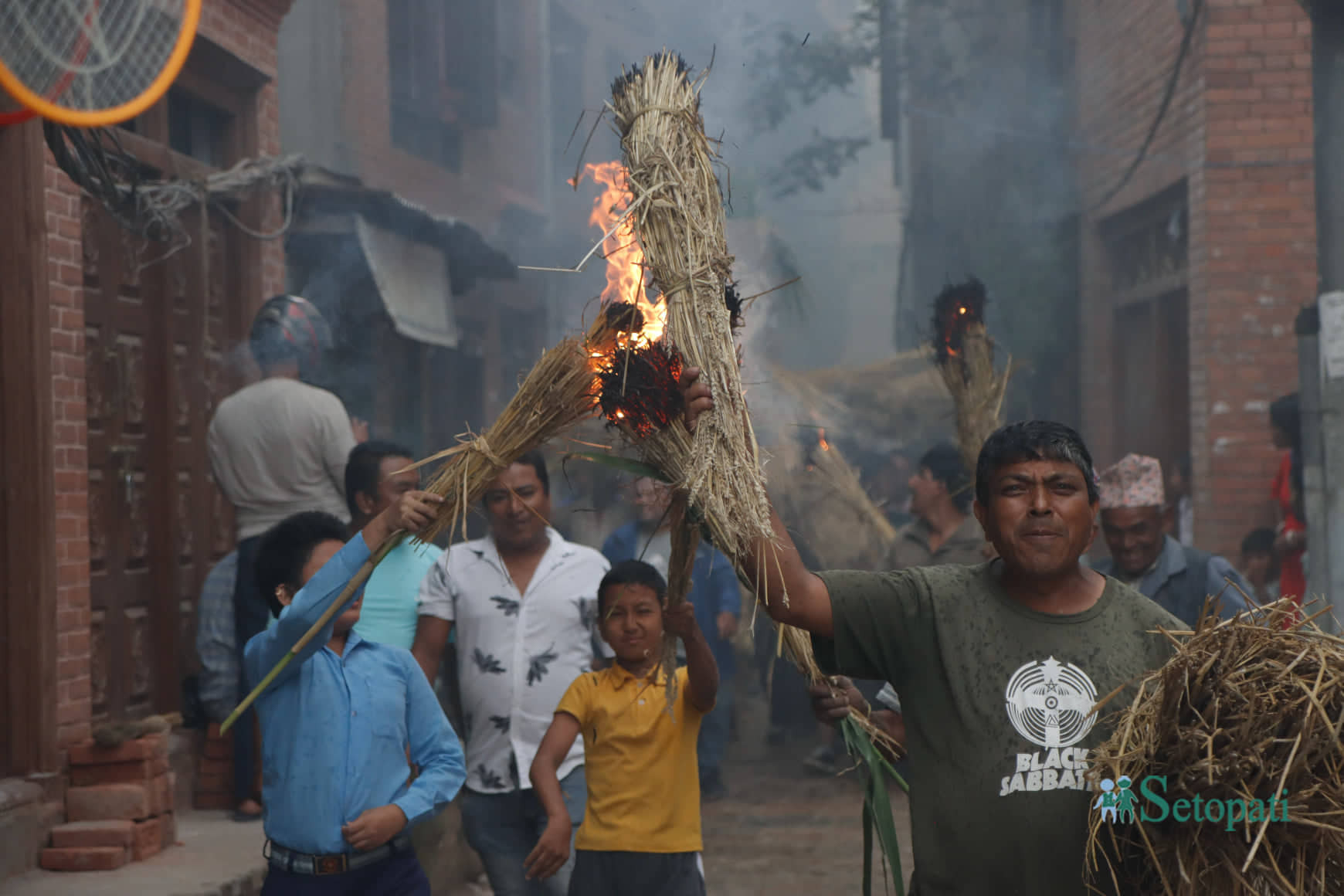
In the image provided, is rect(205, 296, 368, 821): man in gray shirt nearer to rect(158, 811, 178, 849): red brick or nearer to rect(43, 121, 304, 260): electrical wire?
rect(158, 811, 178, 849): red brick

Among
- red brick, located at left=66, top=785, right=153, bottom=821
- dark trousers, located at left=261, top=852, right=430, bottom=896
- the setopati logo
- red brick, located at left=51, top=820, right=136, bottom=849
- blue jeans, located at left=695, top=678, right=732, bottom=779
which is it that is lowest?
blue jeans, located at left=695, top=678, right=732, bottom=779

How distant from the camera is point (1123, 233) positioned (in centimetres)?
1165

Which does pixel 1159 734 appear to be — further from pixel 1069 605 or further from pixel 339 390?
pixel 339 390

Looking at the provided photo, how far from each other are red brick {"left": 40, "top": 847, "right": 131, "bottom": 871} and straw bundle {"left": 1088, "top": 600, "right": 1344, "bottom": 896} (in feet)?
13.6

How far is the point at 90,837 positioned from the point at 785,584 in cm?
381

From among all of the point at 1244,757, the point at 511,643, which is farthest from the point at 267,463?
the point at 1244,757

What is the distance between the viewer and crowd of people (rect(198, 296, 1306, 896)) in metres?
2.43

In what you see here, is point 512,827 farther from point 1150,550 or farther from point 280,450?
point 280,450

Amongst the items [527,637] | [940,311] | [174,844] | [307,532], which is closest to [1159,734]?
[307,532]

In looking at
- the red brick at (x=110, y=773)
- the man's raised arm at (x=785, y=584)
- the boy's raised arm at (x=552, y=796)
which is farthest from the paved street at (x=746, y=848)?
the man's raised arm at (x=785, y=584)

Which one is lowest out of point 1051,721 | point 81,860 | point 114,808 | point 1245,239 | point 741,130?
point 81,860

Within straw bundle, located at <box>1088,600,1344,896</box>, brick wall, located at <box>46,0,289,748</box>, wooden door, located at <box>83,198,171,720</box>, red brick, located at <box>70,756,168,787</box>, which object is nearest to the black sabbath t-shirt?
straw bundle, located at <box>1088,600,1344,896</box>

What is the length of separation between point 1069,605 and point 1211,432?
765cm

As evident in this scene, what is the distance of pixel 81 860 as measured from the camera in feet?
16.7
